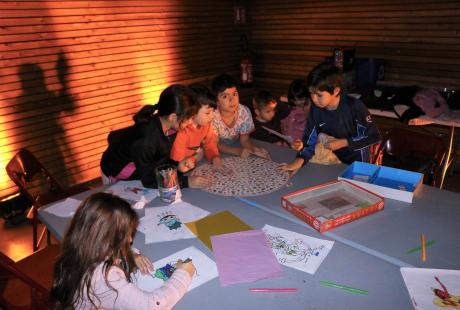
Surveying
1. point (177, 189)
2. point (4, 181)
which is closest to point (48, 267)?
point (177, 189)

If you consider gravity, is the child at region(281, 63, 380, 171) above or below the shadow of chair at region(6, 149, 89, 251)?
above

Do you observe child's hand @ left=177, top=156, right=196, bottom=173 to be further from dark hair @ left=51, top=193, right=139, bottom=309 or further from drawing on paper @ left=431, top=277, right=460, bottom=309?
drawing on paper @ left=431, top=277, right=460, bottom=309

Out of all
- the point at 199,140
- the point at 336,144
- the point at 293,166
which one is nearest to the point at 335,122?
the point at 336,144

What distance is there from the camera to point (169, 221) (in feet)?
5.55

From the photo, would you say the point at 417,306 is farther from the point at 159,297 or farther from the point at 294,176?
the point at 294,176

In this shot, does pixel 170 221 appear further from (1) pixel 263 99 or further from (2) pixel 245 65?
(2) pixel 245 65

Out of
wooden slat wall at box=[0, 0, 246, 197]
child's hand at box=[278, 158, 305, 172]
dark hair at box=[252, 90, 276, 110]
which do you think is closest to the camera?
child's hand at box=[278, 158, 305, 172]

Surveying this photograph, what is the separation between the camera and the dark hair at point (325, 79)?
2.15 m

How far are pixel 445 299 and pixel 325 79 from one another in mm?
1385

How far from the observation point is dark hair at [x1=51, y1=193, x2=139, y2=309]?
1.21 m

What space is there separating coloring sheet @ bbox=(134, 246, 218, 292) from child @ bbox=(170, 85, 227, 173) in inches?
31.0

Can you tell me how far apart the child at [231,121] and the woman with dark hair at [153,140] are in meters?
0.51

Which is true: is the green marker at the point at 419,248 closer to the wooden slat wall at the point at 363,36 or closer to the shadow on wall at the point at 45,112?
the wooden slat wall at the point at 363,36

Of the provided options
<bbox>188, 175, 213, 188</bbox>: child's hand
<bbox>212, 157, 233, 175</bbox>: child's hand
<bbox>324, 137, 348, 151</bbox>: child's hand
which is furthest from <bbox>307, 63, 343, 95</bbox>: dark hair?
<bbox>188, 175, 213, 188</bbox>: child's hand
